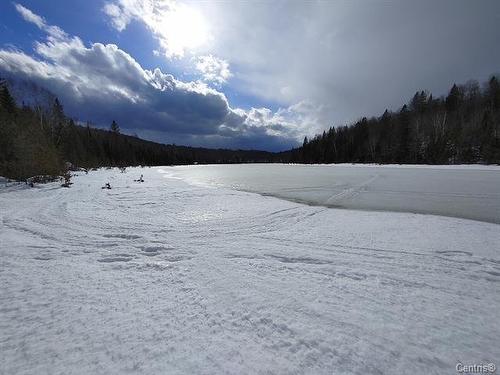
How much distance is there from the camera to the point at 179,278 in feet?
11.6

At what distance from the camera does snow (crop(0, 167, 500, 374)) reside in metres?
2.15

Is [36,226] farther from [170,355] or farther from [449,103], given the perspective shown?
[449,103]

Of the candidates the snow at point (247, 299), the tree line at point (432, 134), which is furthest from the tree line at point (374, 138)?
the snow at point (247, 299)

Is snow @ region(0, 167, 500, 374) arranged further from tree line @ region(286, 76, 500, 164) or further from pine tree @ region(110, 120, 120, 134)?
pine tree @ region(110, 120, 120, 134)

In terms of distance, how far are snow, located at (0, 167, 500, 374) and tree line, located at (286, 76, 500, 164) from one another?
5414 centimetres

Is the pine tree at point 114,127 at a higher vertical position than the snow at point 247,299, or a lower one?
higher

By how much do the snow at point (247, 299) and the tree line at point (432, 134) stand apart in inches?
2132

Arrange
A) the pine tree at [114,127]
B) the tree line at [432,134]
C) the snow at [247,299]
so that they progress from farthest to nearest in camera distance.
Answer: the pine tree at [114,127]
the tree line at [432,134]
the snow at [247,299]

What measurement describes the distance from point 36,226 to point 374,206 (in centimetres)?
949

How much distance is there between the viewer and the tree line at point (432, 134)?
159ft

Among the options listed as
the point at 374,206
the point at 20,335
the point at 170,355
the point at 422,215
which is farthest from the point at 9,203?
the point at 422,215

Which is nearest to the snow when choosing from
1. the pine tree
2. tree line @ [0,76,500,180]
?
tree line @ [0,76,500,180]

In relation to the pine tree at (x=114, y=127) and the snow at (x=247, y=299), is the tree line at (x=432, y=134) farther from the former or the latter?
the pine tree at (x=114, y=127)

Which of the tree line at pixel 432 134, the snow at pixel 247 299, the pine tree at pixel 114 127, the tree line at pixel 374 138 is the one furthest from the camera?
the pine tree at pixel 114 127
